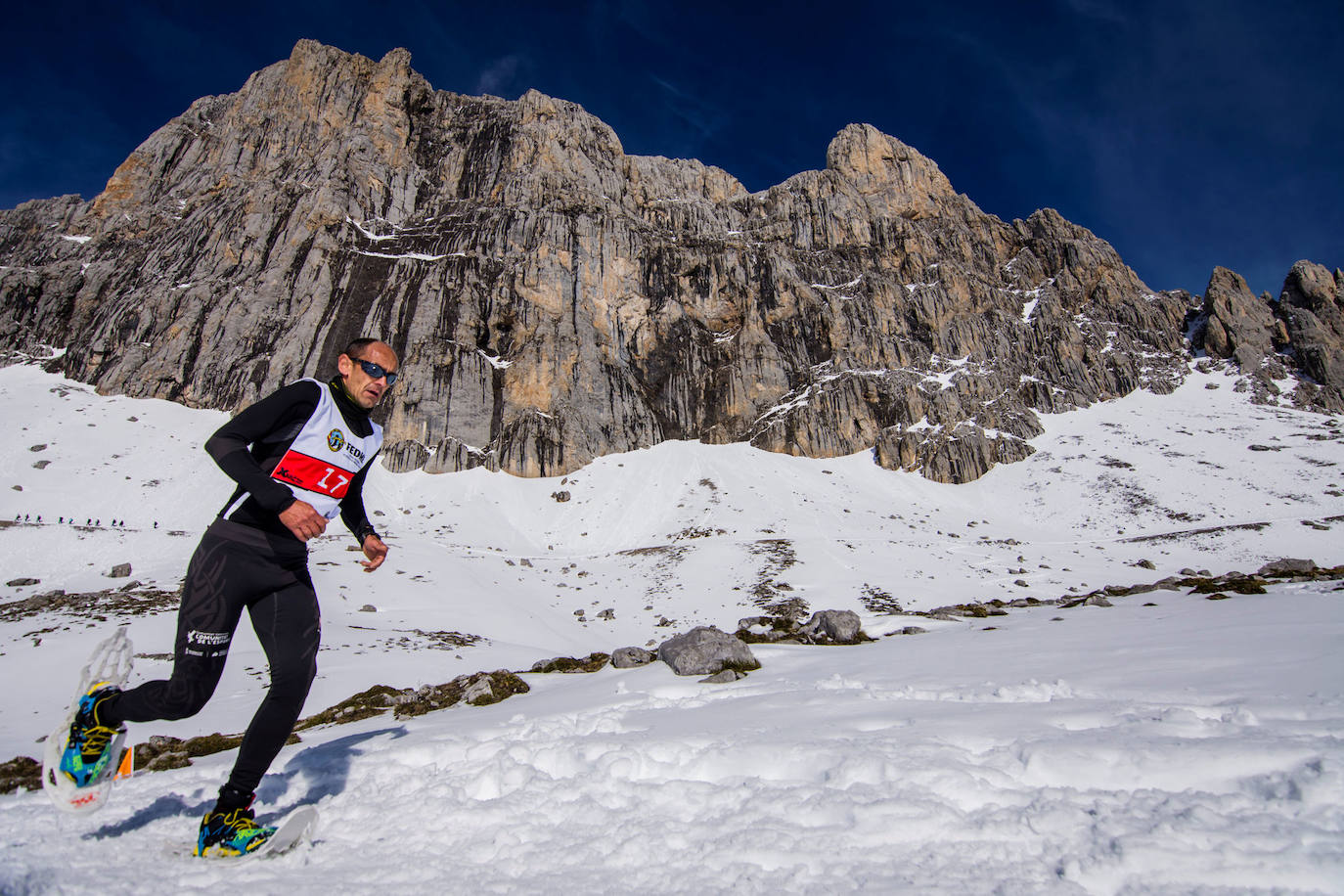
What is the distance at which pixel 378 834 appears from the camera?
2910mm

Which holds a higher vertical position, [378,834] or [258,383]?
[258,383]

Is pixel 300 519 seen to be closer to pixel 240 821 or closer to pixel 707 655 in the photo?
pixel 240 821

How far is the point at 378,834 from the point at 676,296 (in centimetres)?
6834

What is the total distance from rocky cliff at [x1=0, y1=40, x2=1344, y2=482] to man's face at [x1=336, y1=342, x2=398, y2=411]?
49.8 meters

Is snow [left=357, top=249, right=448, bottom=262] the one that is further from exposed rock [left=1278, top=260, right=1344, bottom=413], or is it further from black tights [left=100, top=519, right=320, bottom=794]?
exposed rock [left=1278, top=260, right=1344, bottom=413]

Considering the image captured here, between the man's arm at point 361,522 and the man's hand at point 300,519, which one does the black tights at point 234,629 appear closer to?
the man's hand at point 300,519

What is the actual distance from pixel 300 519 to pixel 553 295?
6293 cm

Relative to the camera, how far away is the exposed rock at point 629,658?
8.98 m

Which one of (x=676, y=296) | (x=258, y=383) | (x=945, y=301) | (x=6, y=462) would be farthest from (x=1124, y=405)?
(x=6, y=462)

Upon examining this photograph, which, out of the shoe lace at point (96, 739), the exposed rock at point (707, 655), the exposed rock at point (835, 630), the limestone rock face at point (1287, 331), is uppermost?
the limestone rock face at point (1287, 331)

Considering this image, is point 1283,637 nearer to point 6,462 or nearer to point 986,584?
point 986,584

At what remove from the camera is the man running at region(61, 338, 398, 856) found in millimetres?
2965

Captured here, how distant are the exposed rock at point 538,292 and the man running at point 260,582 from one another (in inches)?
1965

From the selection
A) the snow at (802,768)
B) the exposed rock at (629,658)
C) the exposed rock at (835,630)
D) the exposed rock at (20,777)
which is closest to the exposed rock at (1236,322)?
the snow at (802,768)
